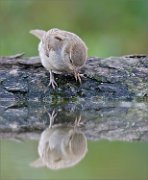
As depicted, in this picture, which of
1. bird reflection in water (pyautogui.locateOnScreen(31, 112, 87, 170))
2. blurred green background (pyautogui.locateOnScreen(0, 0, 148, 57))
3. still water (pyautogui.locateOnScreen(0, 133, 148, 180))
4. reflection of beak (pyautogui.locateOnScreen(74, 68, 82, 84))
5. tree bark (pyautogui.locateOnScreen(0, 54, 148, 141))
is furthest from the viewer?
blurred green background (pyautogui.locateOnScreen(0, 0, 148, 57))

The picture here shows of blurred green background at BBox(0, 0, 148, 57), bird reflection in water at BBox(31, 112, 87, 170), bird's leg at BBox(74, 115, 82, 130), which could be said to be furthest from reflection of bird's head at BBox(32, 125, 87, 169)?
blurred green background at BBox(0, 0, 148, 57)

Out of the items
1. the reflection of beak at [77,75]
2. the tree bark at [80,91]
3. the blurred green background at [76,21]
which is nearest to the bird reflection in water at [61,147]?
the tree bark at [80,91]

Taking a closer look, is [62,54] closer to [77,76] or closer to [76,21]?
[77,76]

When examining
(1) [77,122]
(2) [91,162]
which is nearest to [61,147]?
(2) [91,162]

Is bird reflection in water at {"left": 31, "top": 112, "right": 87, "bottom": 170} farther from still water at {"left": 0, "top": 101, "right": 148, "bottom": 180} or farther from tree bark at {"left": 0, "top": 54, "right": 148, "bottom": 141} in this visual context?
tree bark at {"left": 0, "top": 54, "right": 148, "bottom": 141}

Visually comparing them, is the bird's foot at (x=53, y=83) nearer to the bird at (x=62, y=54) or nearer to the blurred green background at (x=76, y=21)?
the bird at (x=62, y=54)

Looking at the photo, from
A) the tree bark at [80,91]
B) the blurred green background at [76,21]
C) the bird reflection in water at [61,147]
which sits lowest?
the blurred green background at [76,21]

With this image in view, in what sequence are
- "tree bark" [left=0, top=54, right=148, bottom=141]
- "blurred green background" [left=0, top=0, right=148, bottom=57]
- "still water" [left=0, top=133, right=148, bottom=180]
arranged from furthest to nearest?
"blurred green background" [left=0, top=0, right=148, bottom=57] → "tree bark" [left=0, top=54, right=148, bottom=141] → "still water" [left=0, top=133, right=148, bottom=180]
